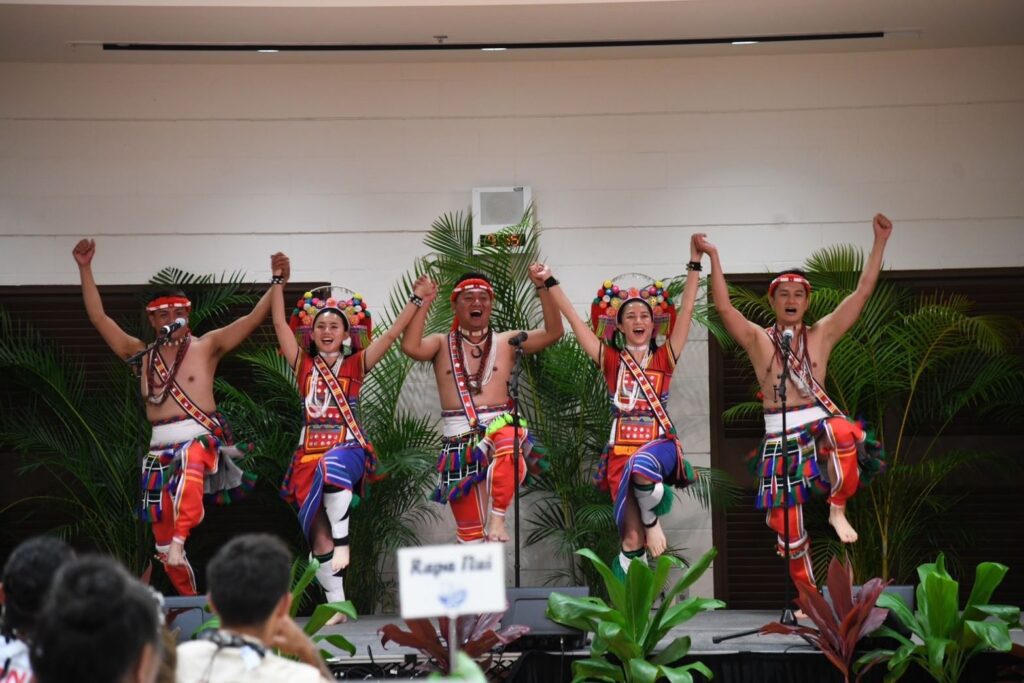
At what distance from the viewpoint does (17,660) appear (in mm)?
2830

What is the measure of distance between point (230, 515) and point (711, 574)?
2859 mm

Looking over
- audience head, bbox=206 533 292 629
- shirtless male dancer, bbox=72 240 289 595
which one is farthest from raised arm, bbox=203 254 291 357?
audience head, bbox=206 533 292 629

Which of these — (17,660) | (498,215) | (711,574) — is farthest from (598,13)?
(17,660)

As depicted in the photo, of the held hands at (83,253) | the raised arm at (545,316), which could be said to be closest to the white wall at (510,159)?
the held hands at (83,253)

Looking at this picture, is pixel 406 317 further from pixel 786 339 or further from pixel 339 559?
pixel 786 339

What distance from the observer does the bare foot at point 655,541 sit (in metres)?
5.91

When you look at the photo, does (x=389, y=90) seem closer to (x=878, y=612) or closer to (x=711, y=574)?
(x=711, y=574)

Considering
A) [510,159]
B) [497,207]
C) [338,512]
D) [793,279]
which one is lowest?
[338,512]

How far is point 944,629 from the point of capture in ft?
15.0

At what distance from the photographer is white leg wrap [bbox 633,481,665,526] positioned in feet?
19.3

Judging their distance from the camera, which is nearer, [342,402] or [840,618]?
[840,618]

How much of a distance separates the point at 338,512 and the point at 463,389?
0.87m

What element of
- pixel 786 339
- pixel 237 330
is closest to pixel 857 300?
pixel 786 339

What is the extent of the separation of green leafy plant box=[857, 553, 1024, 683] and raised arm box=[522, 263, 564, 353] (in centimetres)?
217
